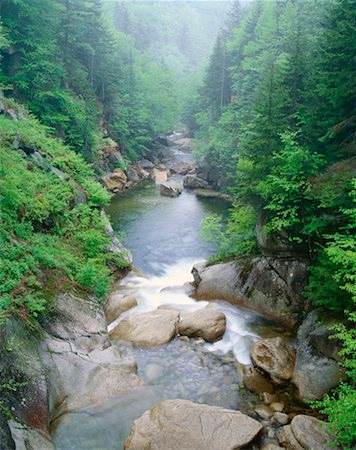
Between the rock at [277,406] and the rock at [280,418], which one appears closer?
the rock at [280,418]

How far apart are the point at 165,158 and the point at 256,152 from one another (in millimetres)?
35266

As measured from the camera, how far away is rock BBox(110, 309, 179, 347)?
10.6 m

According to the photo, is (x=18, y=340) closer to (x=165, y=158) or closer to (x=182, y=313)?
(x=182, y=313)

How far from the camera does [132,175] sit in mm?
35781

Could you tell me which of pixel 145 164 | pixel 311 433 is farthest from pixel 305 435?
pixel 145 164

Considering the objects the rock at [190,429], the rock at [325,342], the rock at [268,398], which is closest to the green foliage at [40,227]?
the rock at [190,429]

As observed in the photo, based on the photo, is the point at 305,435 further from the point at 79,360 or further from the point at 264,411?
the point at 79,360

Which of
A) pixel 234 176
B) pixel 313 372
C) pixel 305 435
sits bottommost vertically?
pixel 305 435

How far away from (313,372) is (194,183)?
27.1 m

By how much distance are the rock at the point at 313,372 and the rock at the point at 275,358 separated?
242 mm

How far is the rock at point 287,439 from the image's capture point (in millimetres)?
6818

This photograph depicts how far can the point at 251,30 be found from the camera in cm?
4281

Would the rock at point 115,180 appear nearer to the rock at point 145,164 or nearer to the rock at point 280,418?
the rock at point 145,164

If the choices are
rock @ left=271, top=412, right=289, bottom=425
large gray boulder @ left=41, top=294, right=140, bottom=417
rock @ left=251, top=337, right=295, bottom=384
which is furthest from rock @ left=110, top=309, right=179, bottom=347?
rock @ left=271, top=412, right=289, bottom=425
